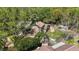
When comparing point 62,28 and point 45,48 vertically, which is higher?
point 62,28

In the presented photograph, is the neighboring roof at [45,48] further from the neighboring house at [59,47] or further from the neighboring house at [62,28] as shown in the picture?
the neighboring house at [62,28]

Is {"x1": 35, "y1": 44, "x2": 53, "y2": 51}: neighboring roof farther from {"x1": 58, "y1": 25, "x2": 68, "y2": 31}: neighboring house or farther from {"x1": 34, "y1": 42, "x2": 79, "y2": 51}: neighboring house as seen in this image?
{"x1": 58, "y1": 25, "x2": 68, "y2": 31}: neighboring house

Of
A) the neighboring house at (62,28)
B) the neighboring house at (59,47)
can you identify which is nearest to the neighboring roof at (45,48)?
the neighboring house at (59,47)

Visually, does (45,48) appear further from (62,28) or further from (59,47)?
(62,28)

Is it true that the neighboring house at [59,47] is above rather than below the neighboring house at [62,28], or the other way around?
below

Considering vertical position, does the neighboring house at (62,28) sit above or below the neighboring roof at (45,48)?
→ above

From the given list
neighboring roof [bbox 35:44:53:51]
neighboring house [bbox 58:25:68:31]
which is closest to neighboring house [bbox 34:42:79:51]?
neighboring roof [bbox 35:44:53:51]

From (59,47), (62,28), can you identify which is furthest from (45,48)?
(62,28)
